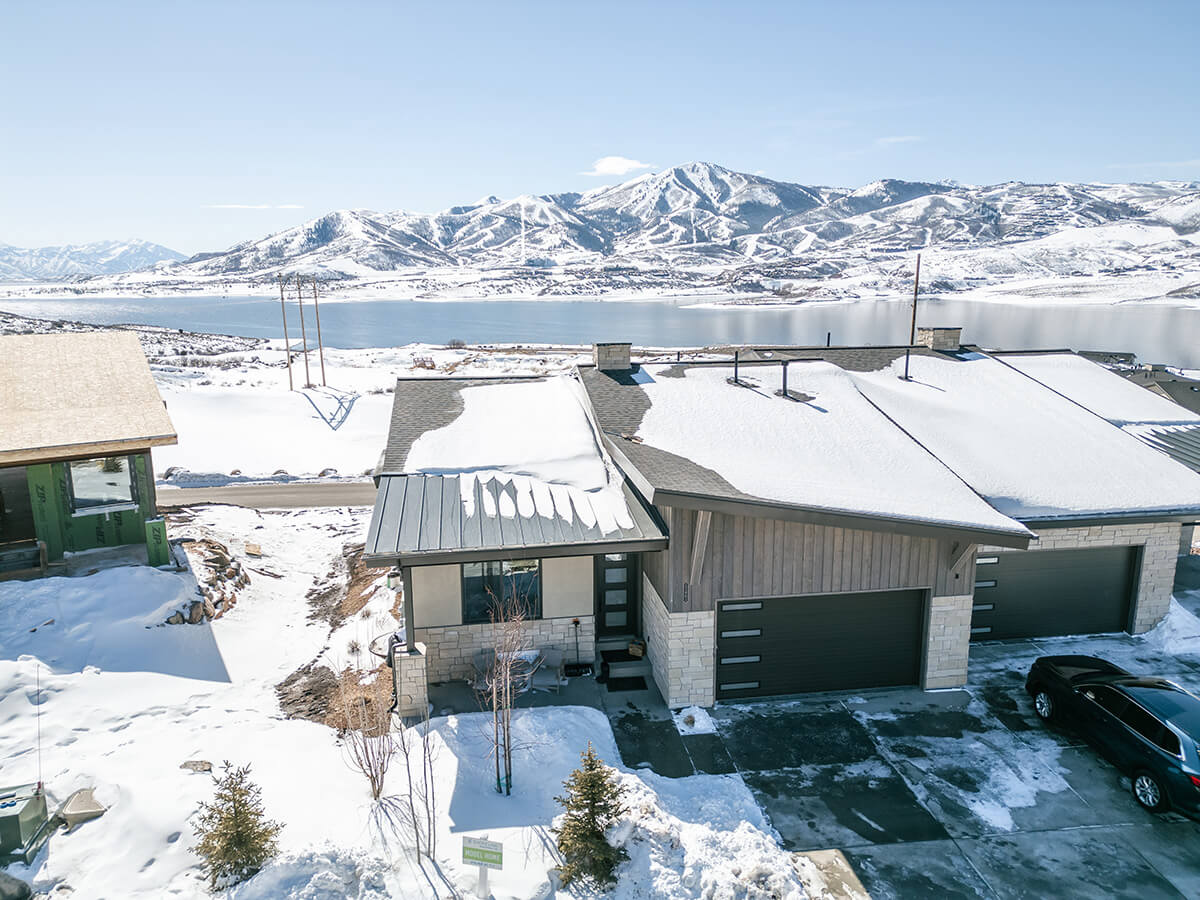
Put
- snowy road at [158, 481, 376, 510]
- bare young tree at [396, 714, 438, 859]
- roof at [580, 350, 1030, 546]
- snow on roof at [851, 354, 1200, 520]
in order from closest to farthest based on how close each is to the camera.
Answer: bare young tree at [396, 714, 438, 859], roof at [580, 350, 1030, 546], snow on roof at [851, 354, 1200, 520], snowy road at [158, 481, 376, 510]

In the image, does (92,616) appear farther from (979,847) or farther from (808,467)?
(979,847)

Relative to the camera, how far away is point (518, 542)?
11633 mm

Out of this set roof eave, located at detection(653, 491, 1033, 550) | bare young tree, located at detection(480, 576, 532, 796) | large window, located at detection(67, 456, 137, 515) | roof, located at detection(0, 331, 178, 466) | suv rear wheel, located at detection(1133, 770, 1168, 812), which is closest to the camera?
suv rear wheel, located at detection(1133, 770, 1168, 812)

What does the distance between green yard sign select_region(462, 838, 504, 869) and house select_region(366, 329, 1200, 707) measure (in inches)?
172

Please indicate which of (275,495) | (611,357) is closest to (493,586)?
(611,357)

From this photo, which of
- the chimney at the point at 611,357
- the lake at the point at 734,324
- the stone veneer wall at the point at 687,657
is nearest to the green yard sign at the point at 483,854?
the stone veneer wall at the point at 687,657

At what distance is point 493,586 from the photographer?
12.8 metres

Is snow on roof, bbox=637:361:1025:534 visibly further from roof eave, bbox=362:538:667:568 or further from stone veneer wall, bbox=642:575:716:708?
stone veneer wall, bbox=642:575:716:708

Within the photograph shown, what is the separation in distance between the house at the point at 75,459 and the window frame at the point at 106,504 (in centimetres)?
2

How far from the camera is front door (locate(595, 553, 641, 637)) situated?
45.5 ft

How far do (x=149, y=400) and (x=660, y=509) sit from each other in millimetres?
13387

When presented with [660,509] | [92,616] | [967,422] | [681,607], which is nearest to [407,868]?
[681,607]

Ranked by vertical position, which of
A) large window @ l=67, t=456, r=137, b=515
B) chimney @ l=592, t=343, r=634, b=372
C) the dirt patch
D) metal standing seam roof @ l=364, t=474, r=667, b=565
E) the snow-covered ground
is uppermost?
chimney @ l=592, t=343, r=634, b=372

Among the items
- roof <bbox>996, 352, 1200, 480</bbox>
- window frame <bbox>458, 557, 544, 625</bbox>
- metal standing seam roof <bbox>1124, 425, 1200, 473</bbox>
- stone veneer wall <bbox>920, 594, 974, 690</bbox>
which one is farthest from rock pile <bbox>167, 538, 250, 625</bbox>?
metal standing seam roof <bbox>1124, 425, 1200, 473</bbox>
